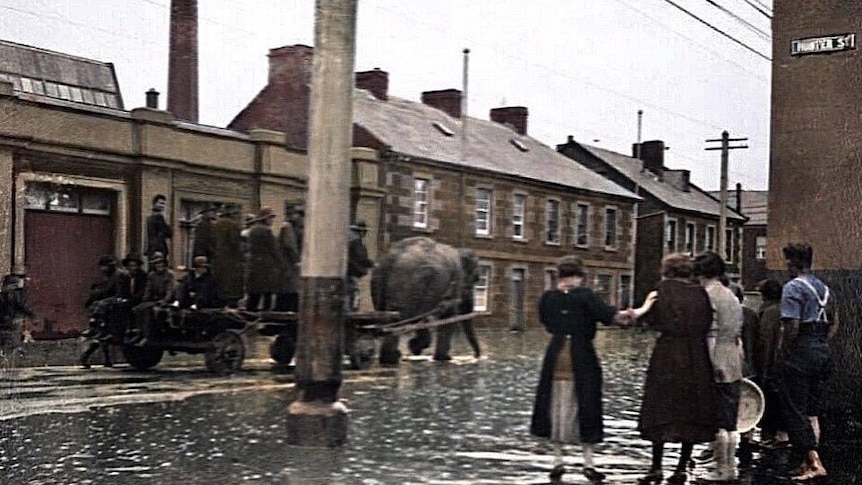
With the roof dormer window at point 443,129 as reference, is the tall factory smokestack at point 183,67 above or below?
above

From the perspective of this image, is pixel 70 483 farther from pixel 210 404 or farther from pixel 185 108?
pixel 185 108

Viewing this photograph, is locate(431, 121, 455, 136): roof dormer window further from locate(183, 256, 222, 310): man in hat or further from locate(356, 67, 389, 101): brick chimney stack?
locate(183, 256, 222, 310): man in hat

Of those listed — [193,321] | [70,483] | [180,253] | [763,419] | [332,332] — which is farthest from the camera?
[193,321]

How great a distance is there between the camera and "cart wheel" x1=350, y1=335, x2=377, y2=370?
13619 millimetres

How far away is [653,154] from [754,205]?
156 cm

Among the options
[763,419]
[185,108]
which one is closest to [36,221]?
[185,108]

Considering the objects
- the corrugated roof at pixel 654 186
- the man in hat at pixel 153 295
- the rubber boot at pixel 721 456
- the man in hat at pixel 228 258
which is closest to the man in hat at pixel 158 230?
the man in hat at pixel 153 295

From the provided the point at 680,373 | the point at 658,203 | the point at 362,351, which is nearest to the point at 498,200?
the point at 658,203

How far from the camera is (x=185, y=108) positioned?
1167cm

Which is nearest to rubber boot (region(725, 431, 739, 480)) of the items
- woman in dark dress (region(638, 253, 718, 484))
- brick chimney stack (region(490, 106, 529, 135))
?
woman in dark dress (region(638, 253, 718, 484))

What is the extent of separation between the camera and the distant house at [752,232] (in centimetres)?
1125

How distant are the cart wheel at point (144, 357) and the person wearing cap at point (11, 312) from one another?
257cm

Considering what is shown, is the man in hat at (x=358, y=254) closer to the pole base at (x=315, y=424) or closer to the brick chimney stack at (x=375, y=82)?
the brick chimney stack at (x=375, y=82)

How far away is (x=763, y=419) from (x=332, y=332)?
374cm
